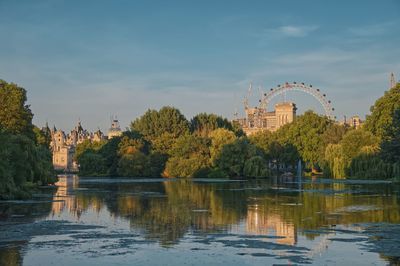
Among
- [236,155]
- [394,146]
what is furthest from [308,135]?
[394,146]

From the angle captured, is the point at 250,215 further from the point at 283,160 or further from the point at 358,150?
the point at 283,160

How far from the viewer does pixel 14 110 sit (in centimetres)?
5656

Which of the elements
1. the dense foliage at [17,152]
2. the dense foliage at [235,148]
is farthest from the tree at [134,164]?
the dense foliage at [17,152]

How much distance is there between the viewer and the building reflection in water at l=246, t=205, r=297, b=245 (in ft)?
64.4

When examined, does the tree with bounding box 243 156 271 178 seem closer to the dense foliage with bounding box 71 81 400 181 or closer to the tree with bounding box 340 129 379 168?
the dense foliage with bounding box 71 81 400 181

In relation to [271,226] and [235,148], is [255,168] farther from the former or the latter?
[271,226]

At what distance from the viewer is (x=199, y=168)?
9131cm

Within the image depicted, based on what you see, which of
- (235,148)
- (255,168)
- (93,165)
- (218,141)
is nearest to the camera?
(255,168)

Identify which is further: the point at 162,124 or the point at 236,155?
the point at 162,124

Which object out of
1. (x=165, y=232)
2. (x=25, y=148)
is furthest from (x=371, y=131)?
(x=165, y=232)

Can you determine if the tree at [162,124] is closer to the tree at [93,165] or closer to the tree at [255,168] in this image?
the tree at [93,165]

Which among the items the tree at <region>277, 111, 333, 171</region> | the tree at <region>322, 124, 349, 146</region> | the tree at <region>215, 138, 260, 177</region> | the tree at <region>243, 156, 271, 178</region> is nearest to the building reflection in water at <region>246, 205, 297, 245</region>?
the tree at <region>243, 156, 271, 178</region>

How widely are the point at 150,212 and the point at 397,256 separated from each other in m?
15.3

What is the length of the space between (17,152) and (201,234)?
76.8 feet
